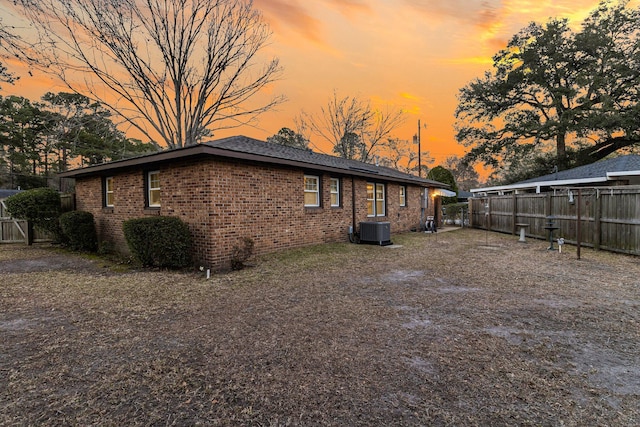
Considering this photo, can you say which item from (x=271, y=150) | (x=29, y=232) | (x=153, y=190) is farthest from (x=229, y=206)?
(x=29, y=232)

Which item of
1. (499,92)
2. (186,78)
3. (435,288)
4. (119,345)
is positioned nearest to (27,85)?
(186,78)

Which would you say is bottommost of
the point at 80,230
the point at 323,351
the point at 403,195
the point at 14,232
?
the point at 323,351

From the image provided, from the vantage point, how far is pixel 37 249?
33.2 feet

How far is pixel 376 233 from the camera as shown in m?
10.5

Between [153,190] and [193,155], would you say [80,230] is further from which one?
[193,155]

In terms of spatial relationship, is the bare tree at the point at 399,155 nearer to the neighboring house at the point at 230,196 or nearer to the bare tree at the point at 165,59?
the bare tree at the point at 165,59

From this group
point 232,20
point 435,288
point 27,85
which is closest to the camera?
point 435,288

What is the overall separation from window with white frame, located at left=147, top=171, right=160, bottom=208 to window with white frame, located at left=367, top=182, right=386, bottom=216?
310 inches

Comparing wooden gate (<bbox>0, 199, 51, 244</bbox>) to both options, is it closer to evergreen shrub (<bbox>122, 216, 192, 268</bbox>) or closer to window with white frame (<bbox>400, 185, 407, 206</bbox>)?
evergreen shrub (<bbox>122, 216, 192, 268</bbox>)

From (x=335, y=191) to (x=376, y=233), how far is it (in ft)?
6.94

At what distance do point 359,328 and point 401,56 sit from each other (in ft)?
43.9

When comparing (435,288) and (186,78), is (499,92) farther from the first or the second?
(435,288)

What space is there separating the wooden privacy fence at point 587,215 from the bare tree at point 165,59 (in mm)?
13263

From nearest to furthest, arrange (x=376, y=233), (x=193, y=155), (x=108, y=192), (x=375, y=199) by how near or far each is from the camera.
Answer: (x=193, y=155), (x=108, y=192), (x=376, y=233), (x=375, y=199)
